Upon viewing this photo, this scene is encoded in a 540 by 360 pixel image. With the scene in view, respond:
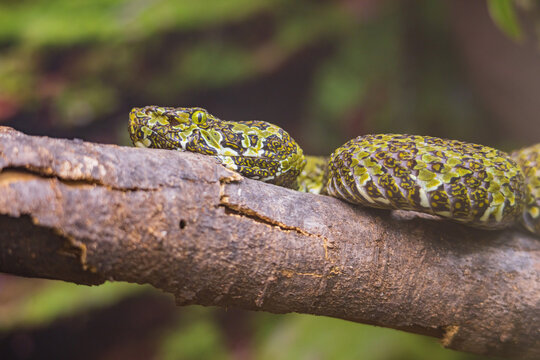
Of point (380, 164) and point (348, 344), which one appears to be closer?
point (380, 164)

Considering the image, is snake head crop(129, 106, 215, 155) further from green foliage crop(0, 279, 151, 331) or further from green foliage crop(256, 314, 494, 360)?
green foliage crop(0, 279, 151, 331)

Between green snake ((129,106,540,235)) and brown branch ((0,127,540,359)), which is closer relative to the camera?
brown branch ((0,127,540,359))

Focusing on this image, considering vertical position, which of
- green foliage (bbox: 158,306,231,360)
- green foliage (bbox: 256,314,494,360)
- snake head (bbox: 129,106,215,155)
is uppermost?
snake head (bbox: 129,106,215,155)

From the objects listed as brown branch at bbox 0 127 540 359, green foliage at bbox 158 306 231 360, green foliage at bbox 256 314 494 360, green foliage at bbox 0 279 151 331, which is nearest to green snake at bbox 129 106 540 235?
brown branch at bbox 0 127 540 359

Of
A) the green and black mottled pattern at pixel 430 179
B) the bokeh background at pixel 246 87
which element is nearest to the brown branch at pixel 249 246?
the green and black mottled pattern at pixel 430 179

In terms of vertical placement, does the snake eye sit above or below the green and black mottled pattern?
above

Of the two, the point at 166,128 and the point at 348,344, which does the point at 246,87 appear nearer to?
the point at 348,344

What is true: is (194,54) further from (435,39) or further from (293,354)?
(293,354)

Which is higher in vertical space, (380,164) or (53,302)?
(380,164)

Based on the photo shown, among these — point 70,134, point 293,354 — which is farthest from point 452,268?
point 70,134

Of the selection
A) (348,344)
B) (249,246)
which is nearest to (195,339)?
(348,344)
